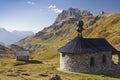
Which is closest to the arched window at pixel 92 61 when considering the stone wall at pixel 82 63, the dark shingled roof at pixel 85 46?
the stone wall at pixel 82 63

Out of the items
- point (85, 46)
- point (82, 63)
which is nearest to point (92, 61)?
point (82, 63)

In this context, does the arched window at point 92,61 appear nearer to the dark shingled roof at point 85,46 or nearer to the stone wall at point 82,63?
the stone wall at point 82,63

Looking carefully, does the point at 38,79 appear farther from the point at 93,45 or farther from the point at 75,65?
the point at 93,45

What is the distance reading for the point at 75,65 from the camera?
61.8m

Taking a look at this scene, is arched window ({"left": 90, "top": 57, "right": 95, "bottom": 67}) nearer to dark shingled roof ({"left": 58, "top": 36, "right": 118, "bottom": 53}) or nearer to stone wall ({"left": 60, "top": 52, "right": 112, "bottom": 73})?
stone wall ({"left": 60, "top": 52, "right": 112, "bottom": 73})

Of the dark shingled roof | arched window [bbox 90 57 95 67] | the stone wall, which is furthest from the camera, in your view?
arched window [bbox 90 57 95 67]

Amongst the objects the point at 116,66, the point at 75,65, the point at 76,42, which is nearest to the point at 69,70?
the point at 75,65

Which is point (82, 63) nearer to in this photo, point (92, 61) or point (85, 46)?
point (92, 61)

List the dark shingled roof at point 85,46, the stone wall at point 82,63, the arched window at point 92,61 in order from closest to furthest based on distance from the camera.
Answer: the stone wall at point 82,63
the dark shingled roof at point 85,46
the arched window at point 92,61

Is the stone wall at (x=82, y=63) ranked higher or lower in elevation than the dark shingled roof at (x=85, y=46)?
lower

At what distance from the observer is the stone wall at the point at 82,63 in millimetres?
61312

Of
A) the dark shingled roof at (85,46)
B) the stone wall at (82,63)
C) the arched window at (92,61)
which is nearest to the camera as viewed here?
the stone wall at (82,63)

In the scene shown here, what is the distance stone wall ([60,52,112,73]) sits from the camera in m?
61.3

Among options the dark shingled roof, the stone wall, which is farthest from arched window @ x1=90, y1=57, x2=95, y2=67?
the dark shingled roof
